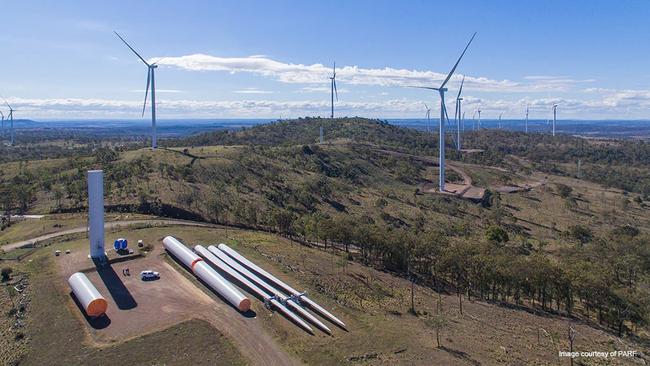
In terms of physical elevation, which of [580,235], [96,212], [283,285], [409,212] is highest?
[96,212]

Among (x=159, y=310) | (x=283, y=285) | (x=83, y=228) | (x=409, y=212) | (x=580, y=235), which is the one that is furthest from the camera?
(x=409, y=212)

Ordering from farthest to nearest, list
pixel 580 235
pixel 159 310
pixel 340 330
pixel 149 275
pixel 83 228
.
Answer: pixel 580 235
pixel 83 228
pixel 149 275
pixel 159 310
pixel 340 330

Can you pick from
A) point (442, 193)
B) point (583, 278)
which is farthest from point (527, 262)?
point (442, 193)

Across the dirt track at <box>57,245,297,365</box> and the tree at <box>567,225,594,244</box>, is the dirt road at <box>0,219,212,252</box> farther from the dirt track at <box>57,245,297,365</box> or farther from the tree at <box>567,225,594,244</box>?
the tree at <box>567,225,594,244</box>

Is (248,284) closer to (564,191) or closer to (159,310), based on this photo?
(159,310)

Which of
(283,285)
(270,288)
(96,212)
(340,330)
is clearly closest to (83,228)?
(96,212)

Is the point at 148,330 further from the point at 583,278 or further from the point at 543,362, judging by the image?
the point at 583,278

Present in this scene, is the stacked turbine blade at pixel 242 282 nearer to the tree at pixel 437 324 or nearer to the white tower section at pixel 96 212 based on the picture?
the white tower section at pixel 96 212

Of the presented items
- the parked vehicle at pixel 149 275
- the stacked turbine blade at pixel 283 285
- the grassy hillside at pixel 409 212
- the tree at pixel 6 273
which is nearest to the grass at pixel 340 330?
the stacked turbine blade at pixel 283 285

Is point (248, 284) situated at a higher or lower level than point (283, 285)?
higher
